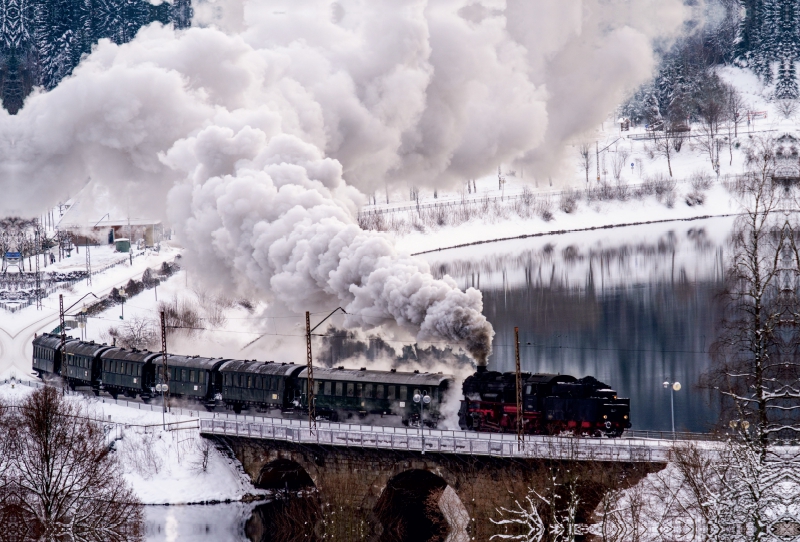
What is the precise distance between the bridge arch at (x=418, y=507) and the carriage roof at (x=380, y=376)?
4.43 meters

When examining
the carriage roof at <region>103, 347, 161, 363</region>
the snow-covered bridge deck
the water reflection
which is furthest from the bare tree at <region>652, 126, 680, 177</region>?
the snow-covered bridge deck

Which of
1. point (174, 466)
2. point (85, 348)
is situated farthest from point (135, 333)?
point (174, 466)

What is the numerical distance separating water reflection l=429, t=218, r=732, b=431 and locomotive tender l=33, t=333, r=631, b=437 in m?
5.88

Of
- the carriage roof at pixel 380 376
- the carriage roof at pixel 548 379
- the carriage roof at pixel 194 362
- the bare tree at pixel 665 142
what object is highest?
the bare tree at pixel 665 142

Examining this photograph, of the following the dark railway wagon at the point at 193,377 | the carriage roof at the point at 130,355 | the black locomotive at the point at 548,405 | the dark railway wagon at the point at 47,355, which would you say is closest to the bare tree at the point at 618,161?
the dark railway wagon at the point at 47,355

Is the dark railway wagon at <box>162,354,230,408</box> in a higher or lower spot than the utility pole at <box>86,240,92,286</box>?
lower

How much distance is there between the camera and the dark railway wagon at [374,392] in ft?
187

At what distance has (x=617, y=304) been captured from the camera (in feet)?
334

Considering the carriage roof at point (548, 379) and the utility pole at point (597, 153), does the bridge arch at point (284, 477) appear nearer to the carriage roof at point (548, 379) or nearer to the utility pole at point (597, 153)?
the carriage roof at point (548, 379)

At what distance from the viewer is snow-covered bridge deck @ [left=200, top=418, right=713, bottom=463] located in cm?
4831

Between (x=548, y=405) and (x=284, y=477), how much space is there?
15.2 metres

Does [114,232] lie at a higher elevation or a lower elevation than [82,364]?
higher

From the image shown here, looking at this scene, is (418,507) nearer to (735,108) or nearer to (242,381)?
(242,381)

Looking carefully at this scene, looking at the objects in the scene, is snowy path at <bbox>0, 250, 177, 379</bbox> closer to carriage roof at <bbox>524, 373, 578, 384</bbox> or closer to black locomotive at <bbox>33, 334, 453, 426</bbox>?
black locomotive at <bbox>33, 334, 453, 426</bbox>
